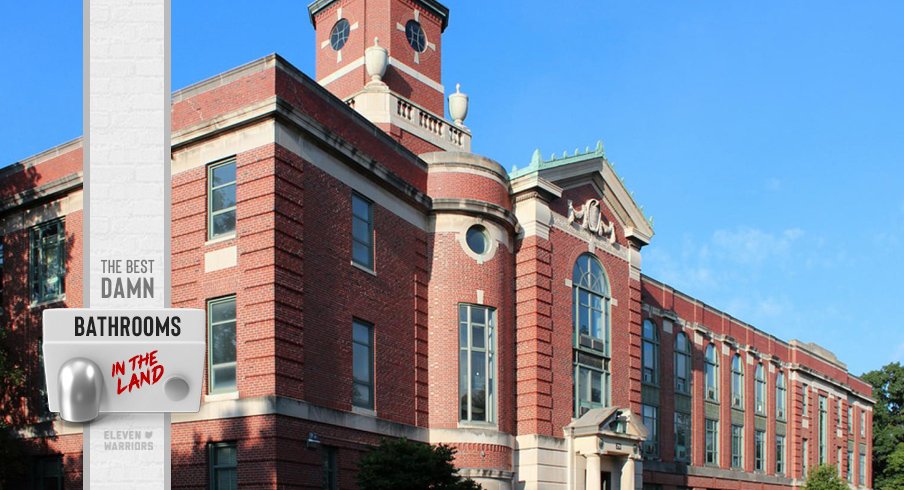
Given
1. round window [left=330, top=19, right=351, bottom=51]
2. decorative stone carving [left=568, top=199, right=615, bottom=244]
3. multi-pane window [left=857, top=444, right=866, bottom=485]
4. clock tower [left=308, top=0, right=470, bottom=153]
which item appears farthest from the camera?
multi-pane window [left=857, top=444, right=866, bottom=485]

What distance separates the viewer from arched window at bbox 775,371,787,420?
52672mm

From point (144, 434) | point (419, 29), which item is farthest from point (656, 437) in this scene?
point (144, 434)

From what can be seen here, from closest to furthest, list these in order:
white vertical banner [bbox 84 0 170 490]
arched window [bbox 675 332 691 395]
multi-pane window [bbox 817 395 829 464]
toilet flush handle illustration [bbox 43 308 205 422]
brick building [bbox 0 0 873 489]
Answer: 1. toilet flush handle illustration [bbox 43 308 205 422]
2. white vertical banner [bbox 84 0 170 490]
3. brick building [bbox 0 0 873 489]
4. arched window [bbox 675 332 691 395]
5. multi-pane window [bbox 817 395 829 464]

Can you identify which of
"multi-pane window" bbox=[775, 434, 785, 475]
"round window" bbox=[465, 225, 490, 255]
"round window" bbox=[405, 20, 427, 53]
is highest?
"round window" bbox=[405, 20, 427, 53]

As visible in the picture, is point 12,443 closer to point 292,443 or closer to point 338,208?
point 292,443

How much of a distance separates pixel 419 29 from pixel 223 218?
55.1 ft

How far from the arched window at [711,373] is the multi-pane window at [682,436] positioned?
2455 mm

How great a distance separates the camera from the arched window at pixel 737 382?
160 feet

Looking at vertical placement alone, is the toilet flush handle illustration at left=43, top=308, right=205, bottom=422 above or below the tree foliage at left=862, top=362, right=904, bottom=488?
above

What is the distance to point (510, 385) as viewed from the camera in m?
30.8

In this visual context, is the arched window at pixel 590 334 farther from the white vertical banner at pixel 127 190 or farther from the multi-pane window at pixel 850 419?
the multi-pane window at pixel 850 419

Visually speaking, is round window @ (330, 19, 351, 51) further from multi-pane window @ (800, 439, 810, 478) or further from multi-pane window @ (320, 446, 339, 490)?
multi-pane window @ (800, 439, 810, 478)

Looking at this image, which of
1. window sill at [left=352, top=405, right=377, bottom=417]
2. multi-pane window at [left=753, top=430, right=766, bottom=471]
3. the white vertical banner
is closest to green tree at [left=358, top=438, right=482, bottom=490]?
window sill at [left=352, top=405, right=377, bottom=417]

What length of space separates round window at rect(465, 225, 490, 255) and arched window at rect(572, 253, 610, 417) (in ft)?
14.8
